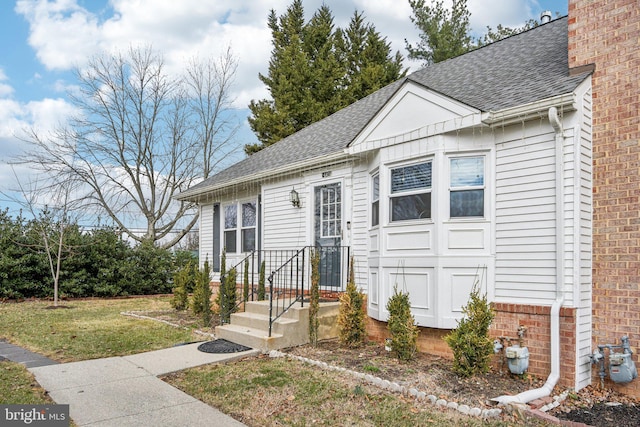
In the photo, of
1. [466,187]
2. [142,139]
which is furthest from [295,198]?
[142,139]

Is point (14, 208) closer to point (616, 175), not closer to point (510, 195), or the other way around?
point (510, 195)

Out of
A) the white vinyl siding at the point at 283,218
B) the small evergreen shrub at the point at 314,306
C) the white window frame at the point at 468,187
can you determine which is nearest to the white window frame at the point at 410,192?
the white window frame at the point at 468,187

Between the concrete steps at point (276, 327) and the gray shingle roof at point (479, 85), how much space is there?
9.69ft

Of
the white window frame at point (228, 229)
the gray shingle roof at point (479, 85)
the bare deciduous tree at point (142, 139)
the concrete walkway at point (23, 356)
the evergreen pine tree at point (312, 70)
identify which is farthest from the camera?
the evergreen pine tree at point (312, 70)

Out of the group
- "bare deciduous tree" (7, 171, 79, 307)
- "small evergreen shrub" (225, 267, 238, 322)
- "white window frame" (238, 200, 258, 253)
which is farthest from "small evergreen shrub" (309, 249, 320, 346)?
"bare deciduous tree" (7, 171, 79, 307)

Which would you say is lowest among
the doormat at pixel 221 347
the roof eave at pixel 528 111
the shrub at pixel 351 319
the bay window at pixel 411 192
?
the doormat at pixel 221 347

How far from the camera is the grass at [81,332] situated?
7062mm

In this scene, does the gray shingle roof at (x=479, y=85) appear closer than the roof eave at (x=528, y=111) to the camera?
No

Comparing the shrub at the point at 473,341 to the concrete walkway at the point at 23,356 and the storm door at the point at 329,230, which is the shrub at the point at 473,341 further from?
the concrete walkway at the point at 23,356

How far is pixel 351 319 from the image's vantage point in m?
7.04

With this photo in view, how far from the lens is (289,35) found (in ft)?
82.1

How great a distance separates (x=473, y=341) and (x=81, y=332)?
23.6ft

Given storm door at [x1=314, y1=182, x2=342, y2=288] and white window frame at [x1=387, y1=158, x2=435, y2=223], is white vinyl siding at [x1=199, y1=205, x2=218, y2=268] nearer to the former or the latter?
storm door at [x1=314, y1=182, x2=342, y2=288]

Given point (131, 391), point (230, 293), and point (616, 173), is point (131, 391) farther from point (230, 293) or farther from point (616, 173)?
point (616, 173)
